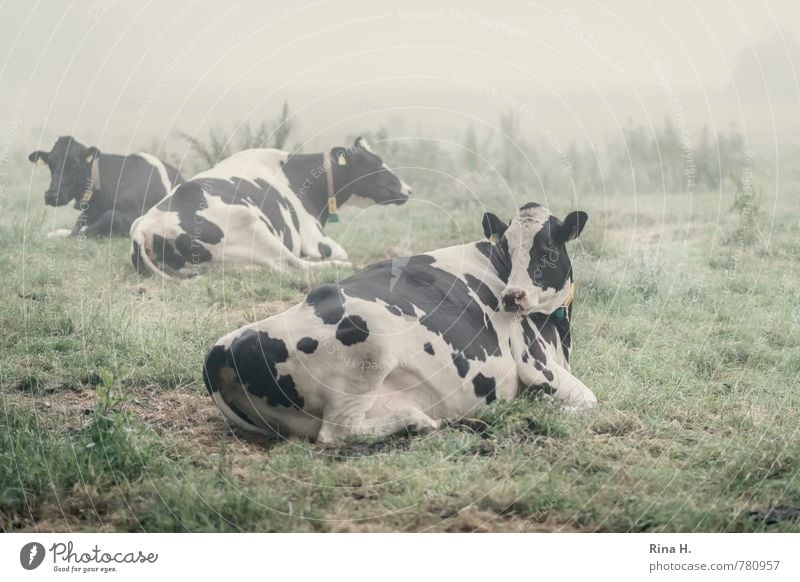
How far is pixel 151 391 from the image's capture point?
25.4 feet

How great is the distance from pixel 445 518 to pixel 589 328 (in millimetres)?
3539

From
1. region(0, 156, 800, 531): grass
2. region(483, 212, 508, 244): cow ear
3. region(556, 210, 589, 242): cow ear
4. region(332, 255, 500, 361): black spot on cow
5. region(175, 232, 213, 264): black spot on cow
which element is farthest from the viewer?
region(175, 232, 213, 264): black spot on cow

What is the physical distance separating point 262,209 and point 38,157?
3.21 metres

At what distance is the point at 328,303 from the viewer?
23.1ft

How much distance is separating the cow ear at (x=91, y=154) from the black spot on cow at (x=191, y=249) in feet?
10.4

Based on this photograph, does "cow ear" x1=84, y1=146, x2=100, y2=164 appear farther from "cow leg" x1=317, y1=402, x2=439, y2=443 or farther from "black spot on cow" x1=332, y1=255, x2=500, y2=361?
"cow leg" x1=317, y1=402, x2=439, y2=443

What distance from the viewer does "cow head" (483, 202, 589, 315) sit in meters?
7.61

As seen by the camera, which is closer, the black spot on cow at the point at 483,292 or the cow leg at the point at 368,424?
the cow leg at the point at 368,424

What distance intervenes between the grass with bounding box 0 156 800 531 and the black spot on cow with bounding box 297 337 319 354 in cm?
53

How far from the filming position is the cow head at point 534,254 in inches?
299

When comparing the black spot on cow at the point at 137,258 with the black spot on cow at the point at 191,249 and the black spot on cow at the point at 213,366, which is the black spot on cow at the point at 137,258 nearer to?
the black spot on cow at the point at 191,249

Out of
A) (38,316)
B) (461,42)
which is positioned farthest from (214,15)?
(38,316)

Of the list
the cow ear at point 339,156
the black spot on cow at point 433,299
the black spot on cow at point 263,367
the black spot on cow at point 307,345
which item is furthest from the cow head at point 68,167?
the black spot on cow at point 307,345

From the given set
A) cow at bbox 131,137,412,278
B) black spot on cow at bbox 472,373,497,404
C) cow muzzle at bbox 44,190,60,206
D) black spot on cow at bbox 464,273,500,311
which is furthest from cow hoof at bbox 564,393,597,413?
cow muzzle at bbox 44,190,60,206
